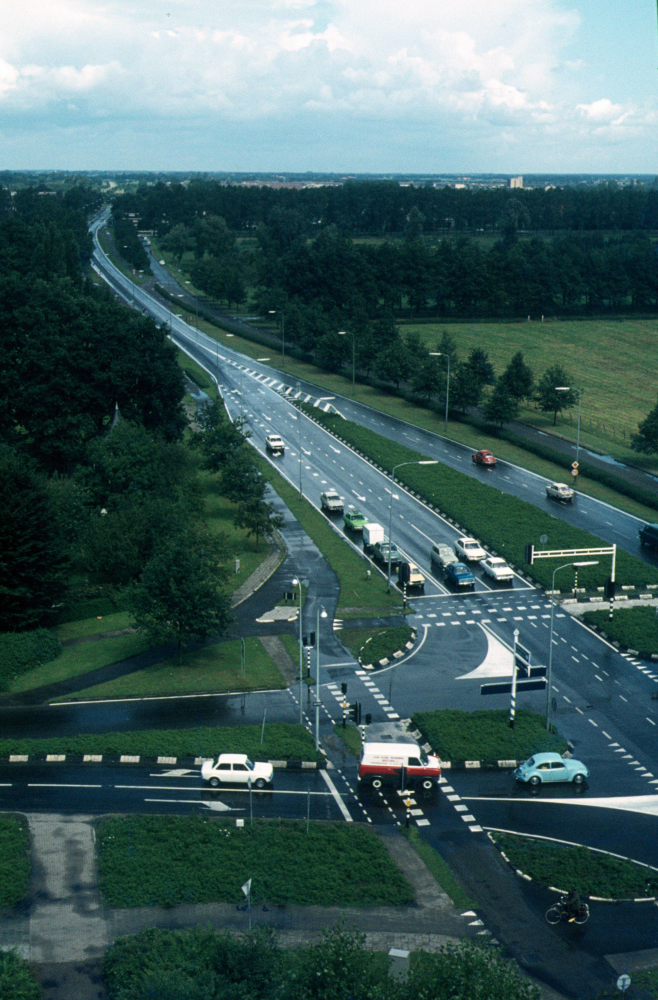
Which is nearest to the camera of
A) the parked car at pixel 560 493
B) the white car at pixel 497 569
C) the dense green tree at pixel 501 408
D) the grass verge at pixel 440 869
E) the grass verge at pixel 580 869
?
the grass verge at pixel 440 869

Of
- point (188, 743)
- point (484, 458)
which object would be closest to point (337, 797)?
point (188, 743)

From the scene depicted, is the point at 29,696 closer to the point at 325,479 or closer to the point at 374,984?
the point at 374,984

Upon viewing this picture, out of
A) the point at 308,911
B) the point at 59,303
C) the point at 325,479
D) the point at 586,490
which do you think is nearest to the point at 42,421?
the point at 59,303

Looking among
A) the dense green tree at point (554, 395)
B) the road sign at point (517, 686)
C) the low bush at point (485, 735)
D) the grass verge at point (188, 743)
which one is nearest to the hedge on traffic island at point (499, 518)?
the low bush at point (485, 735)

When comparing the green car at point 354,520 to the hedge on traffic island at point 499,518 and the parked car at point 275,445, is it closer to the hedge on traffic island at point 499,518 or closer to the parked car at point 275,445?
the hedge on traffic island at point 499,518

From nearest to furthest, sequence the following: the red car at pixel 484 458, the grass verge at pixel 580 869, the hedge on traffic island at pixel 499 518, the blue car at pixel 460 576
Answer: the grass verge at pixel 580 869
the blue car at pixel 460 576
the hedge on traffic island at pixel 499 518
the red car at pixel 484 458

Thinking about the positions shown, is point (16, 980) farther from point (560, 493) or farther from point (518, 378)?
point (518, 378)

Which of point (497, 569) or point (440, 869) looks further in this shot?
point (497, 569)

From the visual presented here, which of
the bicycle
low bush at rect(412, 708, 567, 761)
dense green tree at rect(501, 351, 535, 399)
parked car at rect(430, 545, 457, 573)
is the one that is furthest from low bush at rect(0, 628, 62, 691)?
Answer: dense green tree at rect(501, 351, 535, 399)
